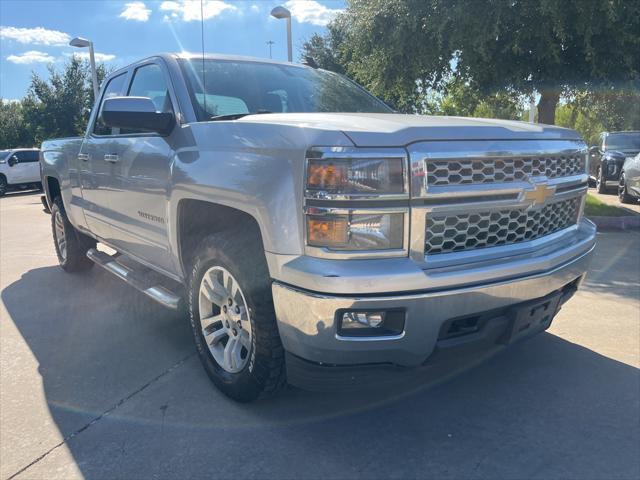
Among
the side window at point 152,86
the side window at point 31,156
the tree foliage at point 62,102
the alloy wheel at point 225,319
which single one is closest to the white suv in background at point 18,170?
the side window at point 31,156

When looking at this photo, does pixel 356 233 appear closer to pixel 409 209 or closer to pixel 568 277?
pixel 409 209

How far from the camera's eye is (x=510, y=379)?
10.3 feet

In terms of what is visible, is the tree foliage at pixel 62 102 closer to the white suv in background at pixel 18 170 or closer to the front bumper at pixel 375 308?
the white suv in background at pixel 18 170

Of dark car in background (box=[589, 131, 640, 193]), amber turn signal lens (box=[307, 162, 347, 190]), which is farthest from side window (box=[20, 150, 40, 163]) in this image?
amber turn signal lens (box=[307, 162, 347, 190])

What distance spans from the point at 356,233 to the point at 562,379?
1.82m

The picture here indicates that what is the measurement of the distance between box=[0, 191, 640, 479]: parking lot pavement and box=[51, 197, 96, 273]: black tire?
1.69 m

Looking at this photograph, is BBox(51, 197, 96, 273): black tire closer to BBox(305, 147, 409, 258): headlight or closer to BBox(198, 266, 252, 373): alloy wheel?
BBox(198, 266, 252, 373): alloy wheel

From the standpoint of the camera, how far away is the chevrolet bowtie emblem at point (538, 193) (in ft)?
8.18

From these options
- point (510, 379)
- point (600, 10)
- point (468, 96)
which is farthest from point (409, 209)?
point (468, 96)

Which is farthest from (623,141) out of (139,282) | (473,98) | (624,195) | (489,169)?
(139,282)

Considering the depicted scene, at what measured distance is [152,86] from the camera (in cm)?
379

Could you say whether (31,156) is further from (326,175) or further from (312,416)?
(326,175)

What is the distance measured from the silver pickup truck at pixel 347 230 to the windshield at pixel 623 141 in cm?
1292

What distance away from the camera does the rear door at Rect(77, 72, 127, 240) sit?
412cm
